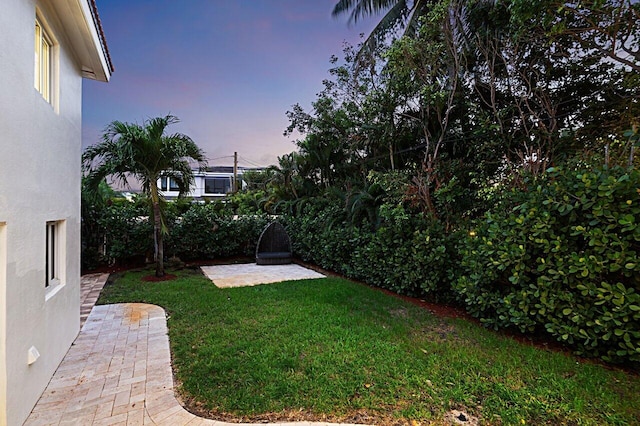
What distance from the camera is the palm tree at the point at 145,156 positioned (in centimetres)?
741

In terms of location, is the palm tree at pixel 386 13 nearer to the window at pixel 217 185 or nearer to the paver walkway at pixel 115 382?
the paver walkway at pixel 115 382

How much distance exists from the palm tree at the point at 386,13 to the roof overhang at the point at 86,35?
7432mm

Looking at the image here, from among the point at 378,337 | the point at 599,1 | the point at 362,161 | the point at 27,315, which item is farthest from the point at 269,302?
the point at 599,1

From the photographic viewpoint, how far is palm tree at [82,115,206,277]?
7.41 meters

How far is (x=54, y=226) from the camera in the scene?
420cm

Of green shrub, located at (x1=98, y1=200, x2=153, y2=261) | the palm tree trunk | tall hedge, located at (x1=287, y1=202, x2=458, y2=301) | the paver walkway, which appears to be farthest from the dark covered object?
the paver walkway

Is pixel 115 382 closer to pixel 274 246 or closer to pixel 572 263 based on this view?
pixel 572 263

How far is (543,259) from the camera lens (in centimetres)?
428

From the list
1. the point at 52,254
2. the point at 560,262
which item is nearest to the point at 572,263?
the point at 560,262

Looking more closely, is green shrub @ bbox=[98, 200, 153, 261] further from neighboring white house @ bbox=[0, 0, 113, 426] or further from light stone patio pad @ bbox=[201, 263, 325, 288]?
neighboring white house @ bbox=[0, 0, 113, 426]

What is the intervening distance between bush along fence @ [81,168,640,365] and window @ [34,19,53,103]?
6.10 m

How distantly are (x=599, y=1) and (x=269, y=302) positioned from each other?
7.36 metres

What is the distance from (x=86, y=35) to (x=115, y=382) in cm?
432

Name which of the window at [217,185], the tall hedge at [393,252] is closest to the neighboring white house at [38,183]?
the tall hedge at [393,252]
